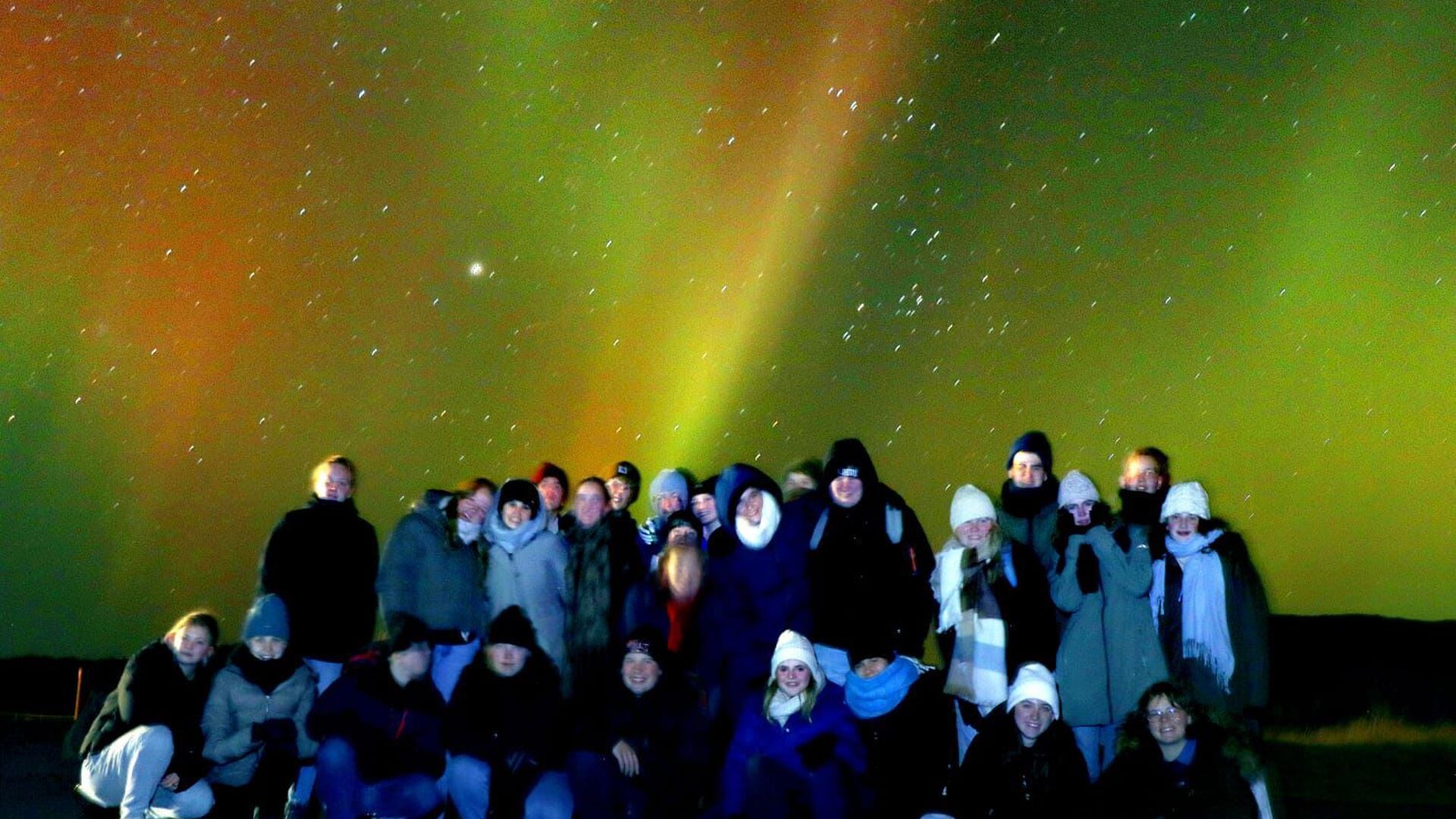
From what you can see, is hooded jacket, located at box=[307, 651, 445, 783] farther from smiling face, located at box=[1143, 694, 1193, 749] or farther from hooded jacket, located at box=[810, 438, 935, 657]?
smiling face, located at box=[1143, 694, 1193, 749]

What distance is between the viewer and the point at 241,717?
7.52 m

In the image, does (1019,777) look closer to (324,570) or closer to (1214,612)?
(1214,612)

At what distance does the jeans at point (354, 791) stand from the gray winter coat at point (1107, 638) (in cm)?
363

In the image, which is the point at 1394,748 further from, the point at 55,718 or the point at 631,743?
the point at 55,718

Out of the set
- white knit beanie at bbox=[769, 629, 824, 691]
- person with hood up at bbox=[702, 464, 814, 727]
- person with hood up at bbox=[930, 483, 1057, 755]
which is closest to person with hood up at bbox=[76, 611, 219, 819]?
person with hood up at bbox=[702, 464, 814, 727]

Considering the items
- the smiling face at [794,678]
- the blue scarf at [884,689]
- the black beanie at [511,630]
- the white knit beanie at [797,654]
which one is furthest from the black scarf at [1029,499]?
the black beanie at [511,630]

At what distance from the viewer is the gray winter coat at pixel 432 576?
8.19m

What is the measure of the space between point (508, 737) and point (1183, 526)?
4039 mm

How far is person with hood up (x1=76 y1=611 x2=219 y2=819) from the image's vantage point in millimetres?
7066

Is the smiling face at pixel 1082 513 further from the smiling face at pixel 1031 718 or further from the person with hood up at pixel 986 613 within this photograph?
the smiling face at pixel 1031 718

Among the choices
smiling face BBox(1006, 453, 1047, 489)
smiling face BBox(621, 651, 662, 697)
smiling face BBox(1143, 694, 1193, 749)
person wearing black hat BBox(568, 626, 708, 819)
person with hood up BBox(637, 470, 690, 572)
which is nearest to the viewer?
smiling face BBox(1143, 694, 1193, 749)

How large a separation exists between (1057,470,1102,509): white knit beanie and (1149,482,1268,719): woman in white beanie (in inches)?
20.1

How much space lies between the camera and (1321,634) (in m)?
32.3

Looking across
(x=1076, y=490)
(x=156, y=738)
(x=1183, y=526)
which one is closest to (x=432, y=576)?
(x=156, y=738)
